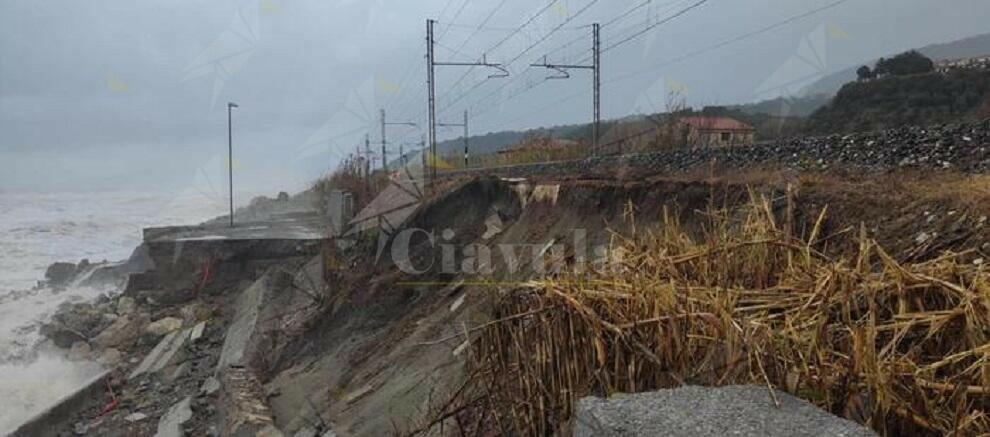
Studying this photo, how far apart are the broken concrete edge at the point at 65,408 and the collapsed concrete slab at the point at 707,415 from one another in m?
11.7

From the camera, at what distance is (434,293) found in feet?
40.8

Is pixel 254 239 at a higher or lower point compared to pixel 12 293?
higher

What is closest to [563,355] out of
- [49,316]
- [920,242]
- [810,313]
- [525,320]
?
[525,320]

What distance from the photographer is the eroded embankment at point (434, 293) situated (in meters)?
5.45

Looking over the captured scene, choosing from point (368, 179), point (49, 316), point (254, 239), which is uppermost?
point (368, 179)

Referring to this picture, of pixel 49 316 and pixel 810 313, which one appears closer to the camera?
pixel 810 313

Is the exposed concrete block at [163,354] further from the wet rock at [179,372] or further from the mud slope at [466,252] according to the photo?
the mud slope at [466,252]

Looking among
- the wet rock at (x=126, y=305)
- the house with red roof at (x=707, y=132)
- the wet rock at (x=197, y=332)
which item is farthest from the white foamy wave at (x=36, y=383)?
the house with red roof at (x=707, y=132)

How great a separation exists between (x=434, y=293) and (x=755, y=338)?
31.7 feet

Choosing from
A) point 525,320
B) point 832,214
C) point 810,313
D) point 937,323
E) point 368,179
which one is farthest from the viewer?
point 368,179

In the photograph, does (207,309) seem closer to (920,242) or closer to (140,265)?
(140,265)

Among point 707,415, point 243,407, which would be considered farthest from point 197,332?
point 707,415

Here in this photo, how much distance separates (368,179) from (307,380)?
22.2m

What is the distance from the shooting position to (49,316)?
2125 cm
